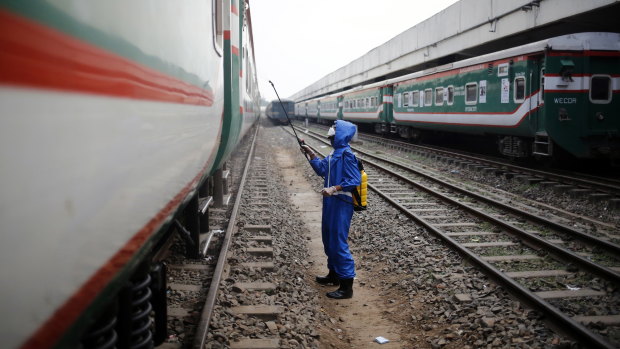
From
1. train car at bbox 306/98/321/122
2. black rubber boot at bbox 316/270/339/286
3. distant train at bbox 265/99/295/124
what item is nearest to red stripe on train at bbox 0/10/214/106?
black rubber boot at bbox 316/270/339/286

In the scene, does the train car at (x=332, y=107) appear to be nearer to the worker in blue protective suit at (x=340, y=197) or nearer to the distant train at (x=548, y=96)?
the distant train at (x=548, y=96)

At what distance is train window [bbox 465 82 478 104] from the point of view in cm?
1371

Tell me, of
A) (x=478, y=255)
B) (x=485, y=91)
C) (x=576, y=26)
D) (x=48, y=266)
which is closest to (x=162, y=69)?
(x=48, y=266)

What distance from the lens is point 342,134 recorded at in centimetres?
509

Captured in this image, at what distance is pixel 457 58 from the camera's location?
23.4m

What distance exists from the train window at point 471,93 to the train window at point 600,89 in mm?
3252

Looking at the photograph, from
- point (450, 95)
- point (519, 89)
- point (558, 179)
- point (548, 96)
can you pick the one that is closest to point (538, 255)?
point (558, 179)

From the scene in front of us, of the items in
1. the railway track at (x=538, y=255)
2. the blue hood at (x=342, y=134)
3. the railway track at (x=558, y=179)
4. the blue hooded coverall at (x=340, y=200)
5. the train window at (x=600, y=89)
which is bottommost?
the railway track at (x=538, y=255)

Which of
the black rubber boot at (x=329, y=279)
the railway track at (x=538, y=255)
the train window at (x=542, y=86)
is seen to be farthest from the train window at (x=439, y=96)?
the black rubber boot at (x=329, y=279)

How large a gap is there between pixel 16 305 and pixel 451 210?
26.7ft

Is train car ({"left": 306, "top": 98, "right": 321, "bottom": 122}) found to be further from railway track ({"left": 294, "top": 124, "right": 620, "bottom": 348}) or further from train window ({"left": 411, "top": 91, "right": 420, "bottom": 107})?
railway track ({"left": 294, "top": 124, "right": 620, "bottom": 348})

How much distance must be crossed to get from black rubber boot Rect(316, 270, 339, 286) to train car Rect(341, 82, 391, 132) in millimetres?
17875

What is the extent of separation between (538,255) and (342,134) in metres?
2.89

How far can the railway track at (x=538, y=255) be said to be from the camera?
425 centimetres
